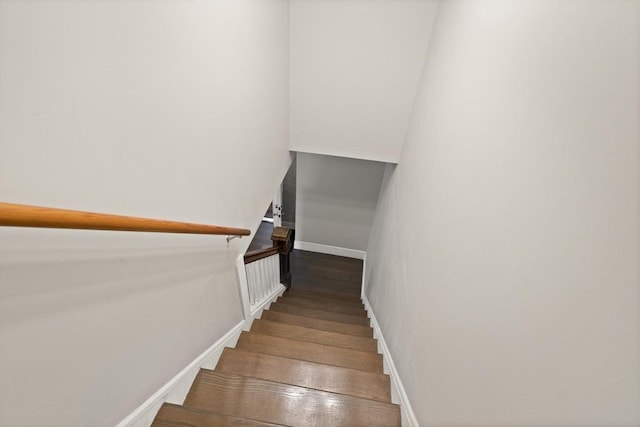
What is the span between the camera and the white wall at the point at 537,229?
0.47 metres

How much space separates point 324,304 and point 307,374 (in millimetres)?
1726

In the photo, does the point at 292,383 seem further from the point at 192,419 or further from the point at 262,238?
the point at 262,238

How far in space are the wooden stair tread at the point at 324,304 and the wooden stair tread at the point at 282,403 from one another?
163 centimetres

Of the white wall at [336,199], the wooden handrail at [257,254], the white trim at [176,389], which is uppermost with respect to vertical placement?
the white wall at [336,199]

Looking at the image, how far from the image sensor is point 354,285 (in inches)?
167

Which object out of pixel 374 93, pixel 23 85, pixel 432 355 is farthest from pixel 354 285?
pixel 23 85

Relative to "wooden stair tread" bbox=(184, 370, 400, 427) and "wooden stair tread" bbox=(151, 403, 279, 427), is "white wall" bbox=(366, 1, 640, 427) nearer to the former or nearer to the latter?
"wooden stair tread" bbox=(184, 370, 400, 427)

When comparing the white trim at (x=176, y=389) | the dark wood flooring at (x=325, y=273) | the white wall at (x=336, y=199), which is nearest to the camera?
the white trim at (x=176, y=389)

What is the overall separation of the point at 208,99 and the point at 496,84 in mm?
1145

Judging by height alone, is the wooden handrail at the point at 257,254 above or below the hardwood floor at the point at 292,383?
above

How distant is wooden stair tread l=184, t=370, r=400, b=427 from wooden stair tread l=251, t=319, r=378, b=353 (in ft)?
2.25

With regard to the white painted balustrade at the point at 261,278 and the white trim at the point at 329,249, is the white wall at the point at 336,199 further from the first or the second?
the white painted balustrade at the point at 261,278

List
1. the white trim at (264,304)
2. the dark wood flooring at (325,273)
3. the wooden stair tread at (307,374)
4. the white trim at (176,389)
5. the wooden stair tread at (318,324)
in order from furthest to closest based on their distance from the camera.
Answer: the dark wood flooring at (325,273), the wooden stair tread at (318,324), the white trim at (264,304), the wooden stair tread at (307,374), the white trim at (176,389)

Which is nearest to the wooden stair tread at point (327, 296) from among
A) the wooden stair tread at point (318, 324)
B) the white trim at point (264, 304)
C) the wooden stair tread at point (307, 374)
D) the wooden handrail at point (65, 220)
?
the white trim at point (264, 304)
